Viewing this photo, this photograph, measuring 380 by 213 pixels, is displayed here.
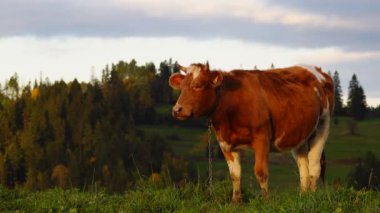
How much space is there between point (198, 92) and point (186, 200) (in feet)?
6.43

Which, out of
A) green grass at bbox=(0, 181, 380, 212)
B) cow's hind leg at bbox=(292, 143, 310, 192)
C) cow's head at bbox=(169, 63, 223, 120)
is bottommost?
green grass at bbox=(0, 181, 380, 212)

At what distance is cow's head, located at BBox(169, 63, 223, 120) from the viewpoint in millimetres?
10766

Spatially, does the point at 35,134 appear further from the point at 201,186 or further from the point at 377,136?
the point at 201,186

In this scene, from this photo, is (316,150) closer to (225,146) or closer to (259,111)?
(259,111)

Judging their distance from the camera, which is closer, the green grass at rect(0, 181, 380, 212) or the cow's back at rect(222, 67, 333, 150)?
the green grass at rect(0, 181, 380, 212)

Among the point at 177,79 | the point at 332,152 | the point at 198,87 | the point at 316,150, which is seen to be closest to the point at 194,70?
the point at 198,87

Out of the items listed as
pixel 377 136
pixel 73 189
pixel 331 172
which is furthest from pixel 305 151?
pixel 377 136

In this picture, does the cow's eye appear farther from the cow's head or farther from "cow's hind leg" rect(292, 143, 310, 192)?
"cow's hind leg" rect(292, 143, 310, 192)

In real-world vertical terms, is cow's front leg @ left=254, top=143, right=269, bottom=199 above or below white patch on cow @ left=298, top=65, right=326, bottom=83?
below

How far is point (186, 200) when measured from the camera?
11.1 meters

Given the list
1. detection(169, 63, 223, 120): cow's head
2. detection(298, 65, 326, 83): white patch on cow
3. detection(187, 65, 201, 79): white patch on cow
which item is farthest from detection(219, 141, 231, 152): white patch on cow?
detection(298, 65, 326, 83): white patch on cow

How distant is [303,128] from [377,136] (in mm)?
183355

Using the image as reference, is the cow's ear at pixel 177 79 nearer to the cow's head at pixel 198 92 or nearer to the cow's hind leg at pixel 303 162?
the cow's head at pixel 198 92

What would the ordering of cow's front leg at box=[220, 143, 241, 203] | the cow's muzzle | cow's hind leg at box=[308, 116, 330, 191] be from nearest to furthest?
the cow's muzzle → cow's front leg at box=[220, 143, 241, 203] → cow's hind leg at box=[308, 116, 330, 191]
